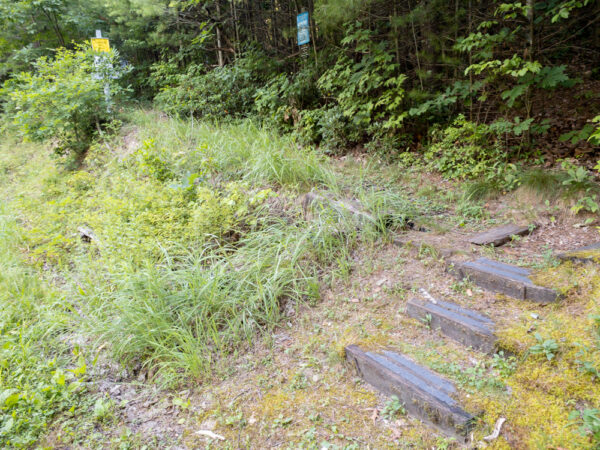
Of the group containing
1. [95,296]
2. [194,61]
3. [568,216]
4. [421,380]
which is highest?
[194,61]

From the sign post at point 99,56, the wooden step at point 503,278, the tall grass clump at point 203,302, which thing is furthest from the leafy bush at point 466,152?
the sign post at point 99,56

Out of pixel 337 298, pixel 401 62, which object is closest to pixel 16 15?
pixel 401 62

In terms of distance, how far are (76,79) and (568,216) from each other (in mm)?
8319

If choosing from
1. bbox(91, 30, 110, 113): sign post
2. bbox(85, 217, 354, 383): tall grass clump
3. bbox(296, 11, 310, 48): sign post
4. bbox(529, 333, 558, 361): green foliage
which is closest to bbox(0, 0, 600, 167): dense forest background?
bbox(296, 11, 310, 48): sign post

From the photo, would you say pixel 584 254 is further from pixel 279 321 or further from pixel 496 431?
pixel 279 321

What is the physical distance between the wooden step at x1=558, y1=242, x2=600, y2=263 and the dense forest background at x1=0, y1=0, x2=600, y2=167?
5.78 ft

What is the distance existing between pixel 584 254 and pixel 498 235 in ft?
2.18

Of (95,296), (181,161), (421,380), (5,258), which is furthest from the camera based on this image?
(181,161)

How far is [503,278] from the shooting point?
7.71ft

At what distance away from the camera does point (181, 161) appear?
487 centimetres

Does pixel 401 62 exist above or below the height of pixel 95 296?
above

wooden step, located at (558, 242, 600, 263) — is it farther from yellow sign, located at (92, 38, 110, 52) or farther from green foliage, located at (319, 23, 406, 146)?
yellow sign, located at (92, 38, 110, 52)

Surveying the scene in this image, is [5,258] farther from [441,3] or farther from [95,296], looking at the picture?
[441,3]

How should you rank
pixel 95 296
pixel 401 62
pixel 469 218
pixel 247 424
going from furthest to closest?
pixel 401 62, pixel 469 218, pixel 95 296, pixel 247 424
